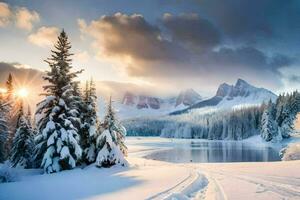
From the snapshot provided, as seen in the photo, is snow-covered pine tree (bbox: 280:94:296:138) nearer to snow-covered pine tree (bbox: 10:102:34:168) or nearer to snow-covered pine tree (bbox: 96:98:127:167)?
snow-covered pine tree (bbox: 96:98:127:167)

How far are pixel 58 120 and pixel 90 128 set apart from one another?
5107 millimetres

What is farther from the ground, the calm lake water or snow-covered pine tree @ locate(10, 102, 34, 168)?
snow-covered pine tree @ locate(10, 102, 34, 168)

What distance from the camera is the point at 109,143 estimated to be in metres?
33.2

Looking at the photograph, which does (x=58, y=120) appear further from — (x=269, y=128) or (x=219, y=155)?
(x=269, y=128)

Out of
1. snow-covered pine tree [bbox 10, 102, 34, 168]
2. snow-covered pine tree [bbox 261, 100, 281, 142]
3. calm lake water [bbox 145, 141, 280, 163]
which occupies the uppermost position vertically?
snow-covered pine tree [bbox 261, 100, 281, 142]

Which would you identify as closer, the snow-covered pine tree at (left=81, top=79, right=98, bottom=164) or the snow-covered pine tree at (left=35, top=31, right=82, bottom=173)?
the snow-covered pine tree at (left=35, top=31, right=82, bottom=173)

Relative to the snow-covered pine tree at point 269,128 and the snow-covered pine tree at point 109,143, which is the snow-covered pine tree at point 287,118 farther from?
the snow-covered pine tree at point 109,143

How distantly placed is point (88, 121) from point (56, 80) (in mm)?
6752

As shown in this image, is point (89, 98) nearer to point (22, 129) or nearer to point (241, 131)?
point (22, 129)

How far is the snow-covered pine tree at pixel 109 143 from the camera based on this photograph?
3278 centimetres

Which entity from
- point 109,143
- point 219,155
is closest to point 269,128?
point 219,155

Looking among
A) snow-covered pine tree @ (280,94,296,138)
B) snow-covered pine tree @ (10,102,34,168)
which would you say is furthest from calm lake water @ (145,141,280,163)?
snow-covered pine tree @ (280,94,296,138)

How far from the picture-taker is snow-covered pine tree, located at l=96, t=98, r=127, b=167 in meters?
32.8

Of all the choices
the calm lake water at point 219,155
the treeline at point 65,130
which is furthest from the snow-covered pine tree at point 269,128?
the treeline at point 65,130
